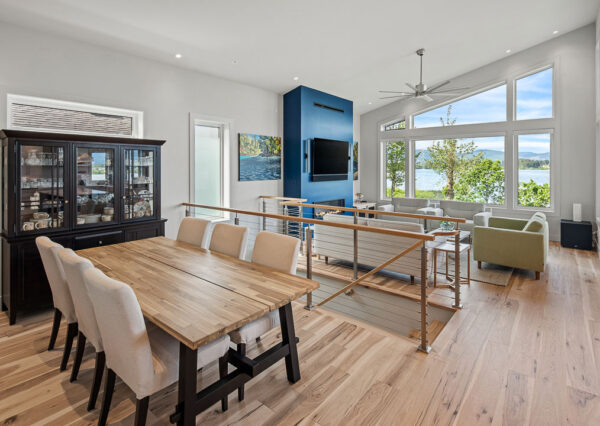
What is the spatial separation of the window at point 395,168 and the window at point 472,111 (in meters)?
0.78

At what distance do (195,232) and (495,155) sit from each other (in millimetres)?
7063

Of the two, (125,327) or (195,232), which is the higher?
(195,232)

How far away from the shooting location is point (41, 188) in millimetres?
3303

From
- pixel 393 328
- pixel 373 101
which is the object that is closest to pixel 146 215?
pixel 393 328

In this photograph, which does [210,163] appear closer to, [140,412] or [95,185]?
[95,185]

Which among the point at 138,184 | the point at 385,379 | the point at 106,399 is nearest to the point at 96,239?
the point at 138,184

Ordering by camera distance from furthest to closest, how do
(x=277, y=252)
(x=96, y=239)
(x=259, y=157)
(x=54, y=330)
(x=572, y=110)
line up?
(x=572, y=110) → (x=259, y=157) → (x=96, y=239) → (x=54, y=330) → (x=277, y=252)

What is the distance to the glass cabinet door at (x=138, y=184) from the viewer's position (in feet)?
13.0

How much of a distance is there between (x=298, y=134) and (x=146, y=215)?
3.42 meters

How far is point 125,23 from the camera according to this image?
3.66 m

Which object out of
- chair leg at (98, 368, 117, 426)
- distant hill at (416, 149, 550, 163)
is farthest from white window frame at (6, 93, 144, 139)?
distant hill at (416, 149, 550, 163)

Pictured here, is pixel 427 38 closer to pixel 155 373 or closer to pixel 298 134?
pixel 298 134

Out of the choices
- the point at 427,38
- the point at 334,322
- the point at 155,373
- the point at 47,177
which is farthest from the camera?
the point at 427,38

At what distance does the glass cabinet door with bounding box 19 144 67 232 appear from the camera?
3205mm
